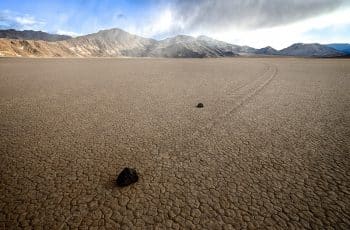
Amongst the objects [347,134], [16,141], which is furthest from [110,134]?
[347,134]

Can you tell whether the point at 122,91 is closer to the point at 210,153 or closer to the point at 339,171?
the point at 210,153

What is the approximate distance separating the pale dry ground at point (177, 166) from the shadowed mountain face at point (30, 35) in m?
202

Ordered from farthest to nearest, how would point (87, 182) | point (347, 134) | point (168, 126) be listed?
1. point (168, 126)
2. point (347, 134)
3. point (87, 182)

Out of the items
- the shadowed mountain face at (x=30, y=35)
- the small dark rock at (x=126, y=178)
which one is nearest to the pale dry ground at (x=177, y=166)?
the small dark rock at (x=126, y=178)

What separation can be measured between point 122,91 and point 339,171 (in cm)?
801

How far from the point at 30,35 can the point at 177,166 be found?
21413 cm

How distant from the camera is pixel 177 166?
3.52 m

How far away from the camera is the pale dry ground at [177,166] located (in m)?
2.49

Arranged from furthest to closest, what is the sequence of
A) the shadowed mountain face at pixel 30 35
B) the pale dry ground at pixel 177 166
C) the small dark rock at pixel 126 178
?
the shadowed mountain face at pixel 30 35
the small dark rock at pixel 126 178
the pale dry ground at pixel 177 166

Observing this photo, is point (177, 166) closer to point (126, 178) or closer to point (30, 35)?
point (126, 178)

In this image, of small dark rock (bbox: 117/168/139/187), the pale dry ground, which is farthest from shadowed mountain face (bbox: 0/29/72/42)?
small dark rock (bbox: 117/168/139/187)

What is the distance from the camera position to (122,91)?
9766 mm

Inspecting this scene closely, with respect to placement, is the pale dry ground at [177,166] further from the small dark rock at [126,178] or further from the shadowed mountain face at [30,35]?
the shadowed mountain face at [30,35]

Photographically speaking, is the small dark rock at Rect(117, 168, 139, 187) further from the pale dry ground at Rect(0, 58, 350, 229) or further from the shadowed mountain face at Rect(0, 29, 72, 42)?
the shadowed mountain face at Rect(0, 29, 72, 42)
